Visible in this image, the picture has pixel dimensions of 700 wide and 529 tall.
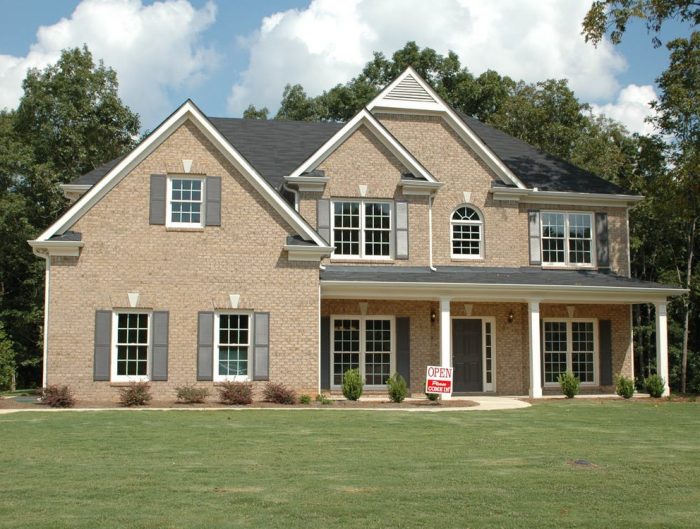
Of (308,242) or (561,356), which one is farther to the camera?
(561,356)

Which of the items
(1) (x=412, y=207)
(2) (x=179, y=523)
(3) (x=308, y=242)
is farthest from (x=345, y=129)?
(2) (x=179, y=523)

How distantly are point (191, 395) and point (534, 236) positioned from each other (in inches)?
490

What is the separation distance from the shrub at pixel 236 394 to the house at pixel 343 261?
75 cm

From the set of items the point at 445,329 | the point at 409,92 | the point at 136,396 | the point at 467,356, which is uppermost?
the point at 409,92

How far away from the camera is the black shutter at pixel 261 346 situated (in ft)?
70.5

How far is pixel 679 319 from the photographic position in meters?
36.0

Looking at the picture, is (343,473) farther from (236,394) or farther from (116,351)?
(116,351)

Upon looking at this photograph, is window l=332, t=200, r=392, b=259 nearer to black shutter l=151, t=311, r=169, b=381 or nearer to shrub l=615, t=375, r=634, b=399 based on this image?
black shutter l=151, t=311, r=169, b=381

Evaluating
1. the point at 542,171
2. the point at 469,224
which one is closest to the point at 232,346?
the point at 469,224

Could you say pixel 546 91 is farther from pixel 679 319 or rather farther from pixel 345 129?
pixel 345 129

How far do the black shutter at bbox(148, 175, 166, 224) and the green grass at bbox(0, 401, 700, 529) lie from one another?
6375 mm

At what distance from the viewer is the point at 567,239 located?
2738cm

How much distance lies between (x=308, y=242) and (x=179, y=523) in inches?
573

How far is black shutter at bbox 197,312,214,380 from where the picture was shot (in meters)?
21.3
